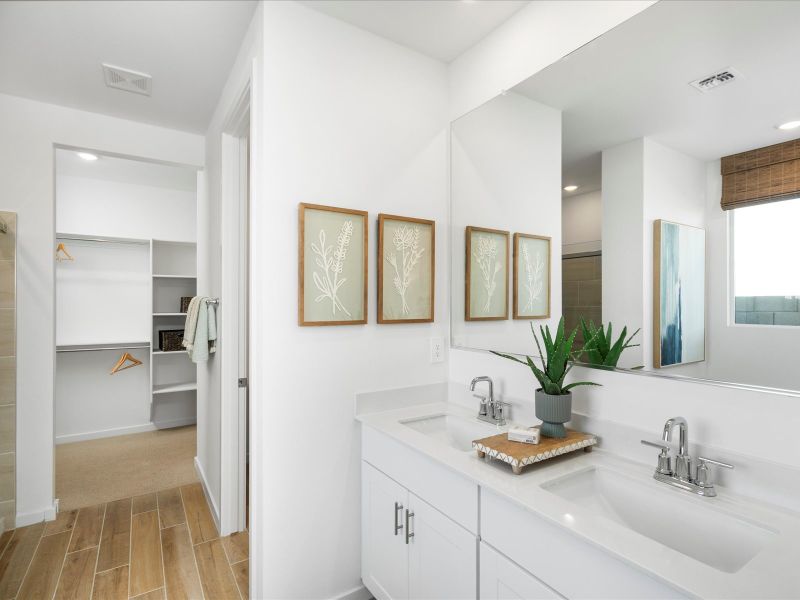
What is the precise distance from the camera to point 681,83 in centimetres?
119

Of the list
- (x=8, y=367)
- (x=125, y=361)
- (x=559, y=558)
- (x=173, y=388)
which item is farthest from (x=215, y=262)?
(x=559, y=558)

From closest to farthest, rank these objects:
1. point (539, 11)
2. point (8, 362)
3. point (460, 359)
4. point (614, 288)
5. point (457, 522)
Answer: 1. point (457, 522)
2. point (614, 288)
3. point (539, 11)
4. point (460, 359)
5. point (8, 362)

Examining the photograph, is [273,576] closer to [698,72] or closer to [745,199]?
[745,199]

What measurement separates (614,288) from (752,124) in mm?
553

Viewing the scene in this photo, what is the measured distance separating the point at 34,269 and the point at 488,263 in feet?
8.61

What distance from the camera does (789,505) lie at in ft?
3.23

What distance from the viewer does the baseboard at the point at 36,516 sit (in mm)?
2408

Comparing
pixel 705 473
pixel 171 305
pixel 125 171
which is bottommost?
pixel 705 473

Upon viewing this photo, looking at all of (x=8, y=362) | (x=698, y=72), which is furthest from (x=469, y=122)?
(x=8, y=362)

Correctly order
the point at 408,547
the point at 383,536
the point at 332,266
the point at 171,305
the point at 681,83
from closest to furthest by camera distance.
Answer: the point at 681,83 < the point at 408,547 < the point at 383,536 < the point at 332,266 < the point at 171,305

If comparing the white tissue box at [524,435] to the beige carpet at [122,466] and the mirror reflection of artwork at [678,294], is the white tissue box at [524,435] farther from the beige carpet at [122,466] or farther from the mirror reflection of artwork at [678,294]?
the beige carpet at [122,466]

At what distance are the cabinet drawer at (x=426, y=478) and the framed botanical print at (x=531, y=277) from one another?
70cm

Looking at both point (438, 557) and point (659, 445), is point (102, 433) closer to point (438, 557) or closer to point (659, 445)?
point (438, 557)

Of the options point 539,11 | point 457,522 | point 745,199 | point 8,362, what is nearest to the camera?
point 745,199
